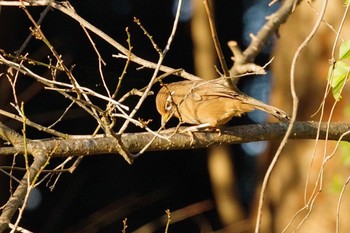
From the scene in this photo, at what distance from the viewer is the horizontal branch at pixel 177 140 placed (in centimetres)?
339

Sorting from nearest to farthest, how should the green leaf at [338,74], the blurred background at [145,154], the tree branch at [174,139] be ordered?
the green leaf at [338,74]
the tree branch at [174,139]
the blurred background at [145,154]

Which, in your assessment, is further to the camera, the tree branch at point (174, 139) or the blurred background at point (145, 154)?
the blurred background at point (145, 154)

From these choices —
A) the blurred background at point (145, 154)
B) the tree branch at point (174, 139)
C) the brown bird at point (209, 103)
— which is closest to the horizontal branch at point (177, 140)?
the tree branch at point (174, 139)

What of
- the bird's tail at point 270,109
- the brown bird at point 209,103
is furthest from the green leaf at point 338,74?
the brown bird at point 209,103

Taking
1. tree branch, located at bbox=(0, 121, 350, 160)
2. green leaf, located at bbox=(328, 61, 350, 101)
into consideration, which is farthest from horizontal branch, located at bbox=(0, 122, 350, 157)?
green leaf, located at bbox=(328, 61, 350, 101)

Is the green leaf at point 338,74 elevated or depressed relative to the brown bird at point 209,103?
depressed

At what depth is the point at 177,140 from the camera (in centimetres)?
374

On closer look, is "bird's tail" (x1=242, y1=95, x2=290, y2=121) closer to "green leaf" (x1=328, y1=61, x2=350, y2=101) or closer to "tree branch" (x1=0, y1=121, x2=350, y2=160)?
"tree branch" (x1=0, y1=121, x2=350, y2=160)

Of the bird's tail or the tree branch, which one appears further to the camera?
the bird's tail

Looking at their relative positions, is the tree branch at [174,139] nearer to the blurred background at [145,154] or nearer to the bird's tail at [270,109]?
the bird's tail at [270,109]

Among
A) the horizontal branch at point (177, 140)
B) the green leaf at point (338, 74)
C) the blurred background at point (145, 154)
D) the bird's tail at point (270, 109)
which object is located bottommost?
the green leaf at point (338, 74)

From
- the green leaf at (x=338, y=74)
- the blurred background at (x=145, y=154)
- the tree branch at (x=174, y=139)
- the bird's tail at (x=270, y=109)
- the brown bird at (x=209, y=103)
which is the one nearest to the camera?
the green leaf at (x=338, y=74)

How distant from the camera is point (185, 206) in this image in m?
7.91

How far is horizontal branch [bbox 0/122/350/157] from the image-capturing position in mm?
3395
